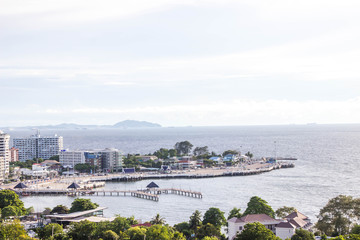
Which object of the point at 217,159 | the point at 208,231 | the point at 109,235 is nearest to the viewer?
the point at 109,235

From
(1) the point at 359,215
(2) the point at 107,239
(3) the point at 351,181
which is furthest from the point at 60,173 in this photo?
(1) the point at 359,215

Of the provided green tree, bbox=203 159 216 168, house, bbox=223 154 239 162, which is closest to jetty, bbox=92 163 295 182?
green tree, bbox=203 159 216 168

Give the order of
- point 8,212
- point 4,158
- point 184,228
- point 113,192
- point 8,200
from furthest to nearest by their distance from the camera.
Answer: point 4,158 → point 113,192 → point 8,200 → point 8,212 → point 184,228

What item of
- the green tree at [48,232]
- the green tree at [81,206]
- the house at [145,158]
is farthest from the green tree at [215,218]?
the house at [145,158]

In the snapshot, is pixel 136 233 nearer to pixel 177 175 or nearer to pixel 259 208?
pixel 259 208

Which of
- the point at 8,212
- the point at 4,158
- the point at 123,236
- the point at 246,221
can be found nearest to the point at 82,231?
the point at 123,236

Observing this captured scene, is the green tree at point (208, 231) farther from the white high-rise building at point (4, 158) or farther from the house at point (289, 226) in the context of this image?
the white high-rise building at point (4, 158)
